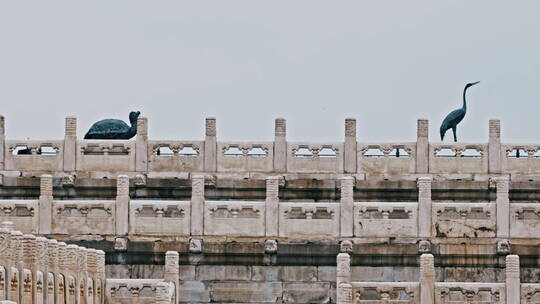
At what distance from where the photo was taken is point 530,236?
178 ft

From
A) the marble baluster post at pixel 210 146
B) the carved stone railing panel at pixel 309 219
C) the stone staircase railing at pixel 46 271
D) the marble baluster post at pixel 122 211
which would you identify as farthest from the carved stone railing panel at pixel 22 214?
the marble baluster post at pixel 210 146

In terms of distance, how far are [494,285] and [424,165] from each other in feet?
32.9

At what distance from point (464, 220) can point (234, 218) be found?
5.75m

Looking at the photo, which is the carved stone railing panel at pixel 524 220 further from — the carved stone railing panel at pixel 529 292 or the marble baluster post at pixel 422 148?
the marble baluster post at pixel 422 148

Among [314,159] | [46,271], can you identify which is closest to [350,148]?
[314,159]

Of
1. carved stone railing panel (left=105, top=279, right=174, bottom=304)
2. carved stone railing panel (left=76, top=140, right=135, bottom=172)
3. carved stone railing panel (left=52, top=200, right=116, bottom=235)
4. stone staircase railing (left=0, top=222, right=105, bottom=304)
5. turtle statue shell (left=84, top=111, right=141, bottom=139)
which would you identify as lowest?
carved stone railing panel (left=105, top=279, right=174, bottom=304)

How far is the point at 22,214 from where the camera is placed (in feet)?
180

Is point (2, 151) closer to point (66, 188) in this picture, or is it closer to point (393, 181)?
point (66, 188)

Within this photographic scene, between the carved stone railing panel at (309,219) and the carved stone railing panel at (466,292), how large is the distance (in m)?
5.17

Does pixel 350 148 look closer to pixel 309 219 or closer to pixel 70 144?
pixel 309 219

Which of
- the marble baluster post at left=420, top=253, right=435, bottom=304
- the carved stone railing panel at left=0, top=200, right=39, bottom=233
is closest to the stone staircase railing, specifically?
the carved stone railing panel at left=0, top=200, right=39, bottom=233

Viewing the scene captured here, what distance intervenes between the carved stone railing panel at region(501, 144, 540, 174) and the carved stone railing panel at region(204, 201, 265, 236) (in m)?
8.51

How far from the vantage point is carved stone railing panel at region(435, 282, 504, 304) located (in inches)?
1969

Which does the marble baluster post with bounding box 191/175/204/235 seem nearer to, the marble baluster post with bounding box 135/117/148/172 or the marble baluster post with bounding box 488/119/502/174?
the marble baluster post with bounding box 135/117/148/172
